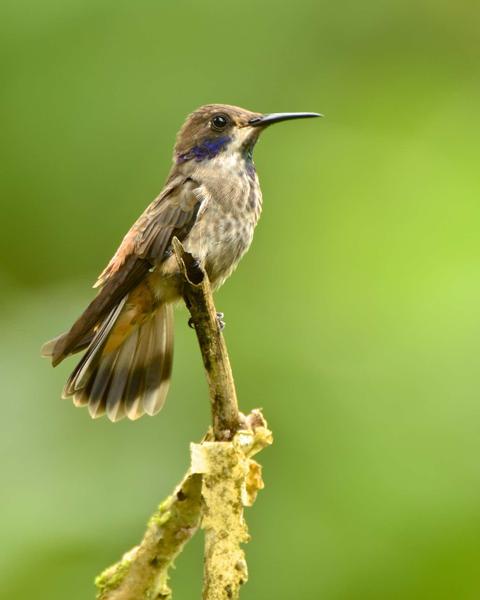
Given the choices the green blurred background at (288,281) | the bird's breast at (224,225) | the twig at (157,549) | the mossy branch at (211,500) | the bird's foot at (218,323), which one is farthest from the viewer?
the bird's breast at (224,225)

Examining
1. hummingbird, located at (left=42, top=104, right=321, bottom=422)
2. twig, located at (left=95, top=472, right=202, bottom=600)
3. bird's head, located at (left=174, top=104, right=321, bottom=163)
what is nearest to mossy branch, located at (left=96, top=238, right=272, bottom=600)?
twig, located at (left=95, top=472, right=202, bottom=600)

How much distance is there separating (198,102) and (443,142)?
43.7 inches

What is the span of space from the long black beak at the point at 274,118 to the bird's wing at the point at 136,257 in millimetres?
435

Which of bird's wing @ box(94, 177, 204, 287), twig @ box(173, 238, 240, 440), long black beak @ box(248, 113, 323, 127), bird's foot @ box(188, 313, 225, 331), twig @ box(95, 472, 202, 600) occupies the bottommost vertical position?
twig @ box(95, 472, 202, 600)

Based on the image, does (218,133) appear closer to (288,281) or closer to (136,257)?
(288,281)

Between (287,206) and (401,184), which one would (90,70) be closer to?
(287,206)

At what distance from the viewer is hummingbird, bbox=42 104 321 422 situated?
408 centimetres

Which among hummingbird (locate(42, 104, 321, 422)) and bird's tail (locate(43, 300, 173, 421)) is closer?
hummingbird (locate(42, 104, 321, 422))

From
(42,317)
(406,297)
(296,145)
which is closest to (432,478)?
(406,297)

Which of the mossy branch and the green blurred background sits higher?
the green blurred background

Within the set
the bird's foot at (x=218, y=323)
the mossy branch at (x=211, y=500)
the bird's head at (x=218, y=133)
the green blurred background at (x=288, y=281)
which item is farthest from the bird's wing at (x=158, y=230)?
the mossy branch at (x=211, y=500)

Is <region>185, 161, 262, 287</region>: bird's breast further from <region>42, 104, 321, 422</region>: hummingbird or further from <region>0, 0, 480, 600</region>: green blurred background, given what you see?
Answer: <region>0, 0, 480, 600</region>: green blurred background

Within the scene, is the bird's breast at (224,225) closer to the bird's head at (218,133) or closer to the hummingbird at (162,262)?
the hummingbird at (162,262)

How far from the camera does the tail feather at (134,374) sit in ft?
14.7
